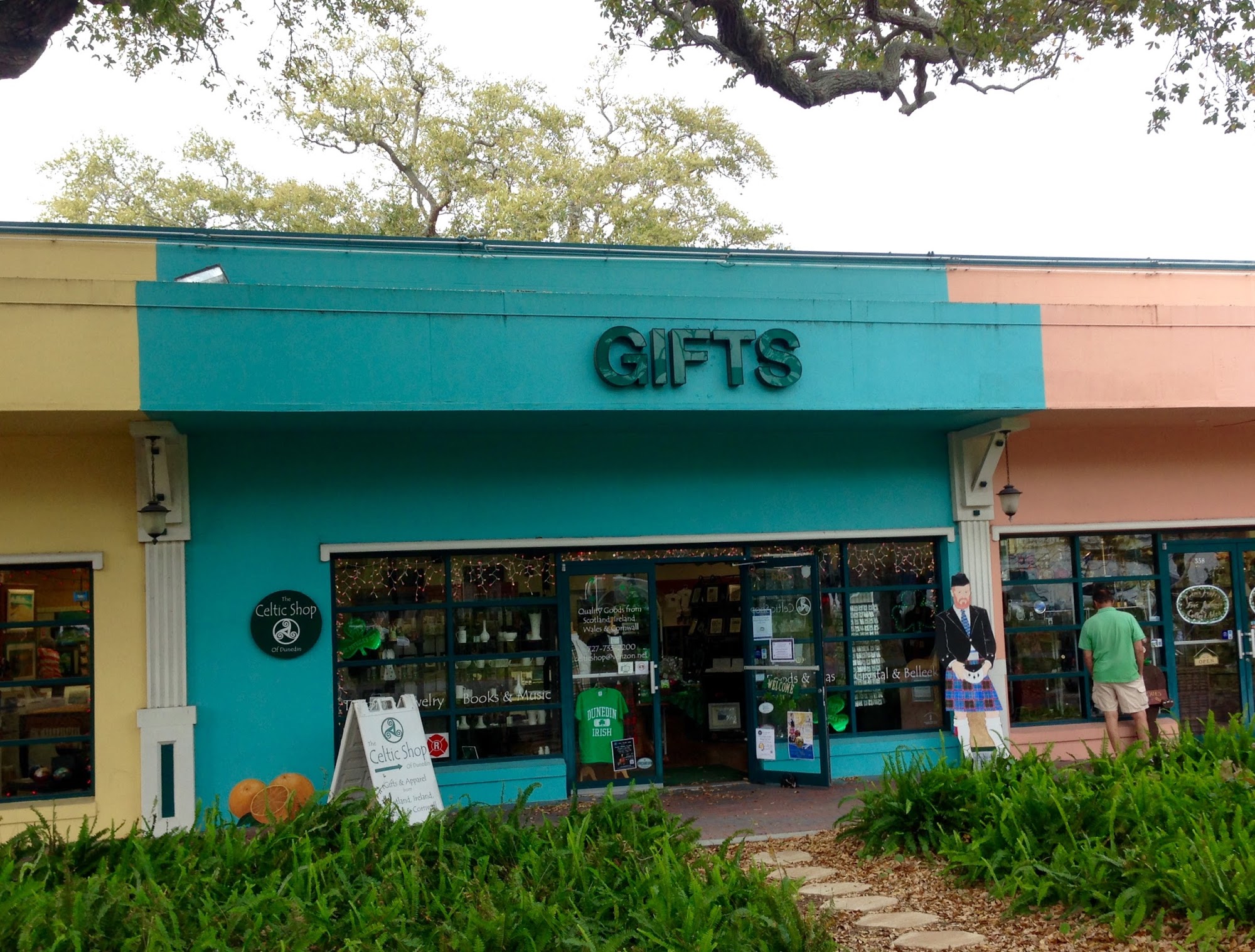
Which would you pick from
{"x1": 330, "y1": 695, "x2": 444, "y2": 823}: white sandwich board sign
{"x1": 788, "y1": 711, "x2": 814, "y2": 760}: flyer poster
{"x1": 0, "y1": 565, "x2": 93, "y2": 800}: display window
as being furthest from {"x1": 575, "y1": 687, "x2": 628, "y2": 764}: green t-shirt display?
{"x1": 0, "y1": 565, "x2": 93, "y2": 800}: display window

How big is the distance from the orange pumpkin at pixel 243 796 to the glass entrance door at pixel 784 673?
4.50 meters

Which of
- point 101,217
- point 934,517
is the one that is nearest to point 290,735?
point 934,517

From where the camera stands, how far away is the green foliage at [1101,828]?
5.86 m

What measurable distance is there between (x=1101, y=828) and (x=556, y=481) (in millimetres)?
5650

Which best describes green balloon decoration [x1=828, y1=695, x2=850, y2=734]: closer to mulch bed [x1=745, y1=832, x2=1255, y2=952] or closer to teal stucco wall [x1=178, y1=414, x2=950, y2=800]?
Answer: teal stucco wall [x1=178, y1=414, x2=950, y2=800]

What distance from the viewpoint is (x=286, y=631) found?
33.4ft

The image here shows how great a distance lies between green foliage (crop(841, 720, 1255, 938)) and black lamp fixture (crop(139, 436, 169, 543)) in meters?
5.90

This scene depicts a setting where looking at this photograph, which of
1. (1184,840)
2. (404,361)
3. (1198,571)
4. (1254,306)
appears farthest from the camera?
(1198,571)

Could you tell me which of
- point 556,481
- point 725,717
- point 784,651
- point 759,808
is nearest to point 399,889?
point 759,808

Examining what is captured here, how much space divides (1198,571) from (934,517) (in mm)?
3226

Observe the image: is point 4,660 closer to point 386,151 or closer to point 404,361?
point 404,361

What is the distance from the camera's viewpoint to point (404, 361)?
9320mm

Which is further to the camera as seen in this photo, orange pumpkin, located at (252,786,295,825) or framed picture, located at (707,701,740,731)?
framed picture, located at (707,701,740,731)

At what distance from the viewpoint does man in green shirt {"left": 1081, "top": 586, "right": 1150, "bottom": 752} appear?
10.4 meters
